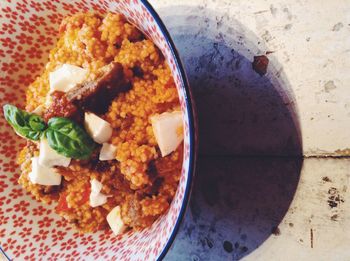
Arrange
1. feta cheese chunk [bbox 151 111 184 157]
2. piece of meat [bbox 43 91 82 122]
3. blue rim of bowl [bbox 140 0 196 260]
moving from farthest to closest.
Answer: piece of meat [bbox 43 91 82 122], feta cheese chunk [bbox 151 111 184 157], blue rim of bowl [bbox 140 0 196 260]

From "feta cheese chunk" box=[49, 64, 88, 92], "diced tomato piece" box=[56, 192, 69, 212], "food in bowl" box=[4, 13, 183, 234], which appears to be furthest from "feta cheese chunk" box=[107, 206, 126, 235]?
"feta cheese chunk" box=[49, 64, 88, 92]

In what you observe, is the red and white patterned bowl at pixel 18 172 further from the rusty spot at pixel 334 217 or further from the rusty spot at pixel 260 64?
the rusty spot at pixel 334 217

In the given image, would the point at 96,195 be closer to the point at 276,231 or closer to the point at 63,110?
the point at 63,110

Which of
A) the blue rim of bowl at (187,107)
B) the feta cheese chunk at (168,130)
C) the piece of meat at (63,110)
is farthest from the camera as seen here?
the piece of meat at (63,110)

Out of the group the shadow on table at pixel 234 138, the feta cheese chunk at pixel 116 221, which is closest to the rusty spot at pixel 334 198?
the shadow on table at pixel 234 138

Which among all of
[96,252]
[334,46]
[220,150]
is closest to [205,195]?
[220,150]

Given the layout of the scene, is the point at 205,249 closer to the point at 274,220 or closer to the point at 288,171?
the point at 274,220

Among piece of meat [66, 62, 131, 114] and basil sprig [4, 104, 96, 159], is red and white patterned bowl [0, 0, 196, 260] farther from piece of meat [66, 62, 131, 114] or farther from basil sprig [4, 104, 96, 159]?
basil sprig [4, 104, 96, 159]

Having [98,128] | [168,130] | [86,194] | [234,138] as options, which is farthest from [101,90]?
[234,138]
